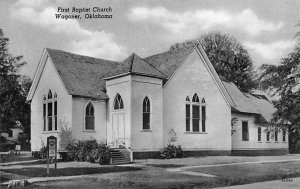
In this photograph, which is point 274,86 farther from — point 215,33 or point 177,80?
point 215,33

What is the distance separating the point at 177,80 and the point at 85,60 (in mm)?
6142

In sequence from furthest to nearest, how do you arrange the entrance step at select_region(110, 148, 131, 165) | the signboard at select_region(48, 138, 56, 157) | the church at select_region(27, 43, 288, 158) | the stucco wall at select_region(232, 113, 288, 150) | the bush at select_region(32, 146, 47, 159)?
the stucco wall at select_region(232, 113, 288, 150) < the bush at select_region(32, 146, 47, 159) < the church at select_region(27, 43, 288, 158) < the entrance step at select_region(110, 148, 131, 165) < the signboard at select_region(48, 138, 56, 157)

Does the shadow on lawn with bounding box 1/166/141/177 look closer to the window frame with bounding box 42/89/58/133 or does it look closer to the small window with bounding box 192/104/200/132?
the window frame with bounding box 42/89/58/133

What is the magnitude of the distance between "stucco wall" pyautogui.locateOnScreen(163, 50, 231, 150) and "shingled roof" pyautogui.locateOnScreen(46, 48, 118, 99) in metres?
4.09

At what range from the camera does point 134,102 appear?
22.9 meters

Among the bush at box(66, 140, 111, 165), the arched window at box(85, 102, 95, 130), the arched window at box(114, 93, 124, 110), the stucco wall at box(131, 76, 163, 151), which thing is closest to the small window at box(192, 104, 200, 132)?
the stucco wall at box(131, 76, 163, 151)

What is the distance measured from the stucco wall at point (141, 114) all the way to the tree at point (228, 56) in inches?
379

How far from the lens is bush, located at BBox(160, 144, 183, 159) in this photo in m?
23.9

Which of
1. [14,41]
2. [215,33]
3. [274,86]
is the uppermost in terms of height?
[215,33]

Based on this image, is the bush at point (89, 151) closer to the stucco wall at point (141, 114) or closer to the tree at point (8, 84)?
the stucco wall at point (141, 114)

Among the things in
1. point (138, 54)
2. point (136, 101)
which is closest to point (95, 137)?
point (136, 101)

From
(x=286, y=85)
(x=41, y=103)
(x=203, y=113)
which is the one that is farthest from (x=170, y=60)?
(x=286, y=85)

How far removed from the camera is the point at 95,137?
2416cm

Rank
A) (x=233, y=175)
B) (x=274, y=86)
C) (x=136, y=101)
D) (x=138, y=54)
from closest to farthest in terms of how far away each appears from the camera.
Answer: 1. (x=274, y=86)
2. (x=233, y=175)
3. (x=136, y=101)
4. (x=138, y=54)
